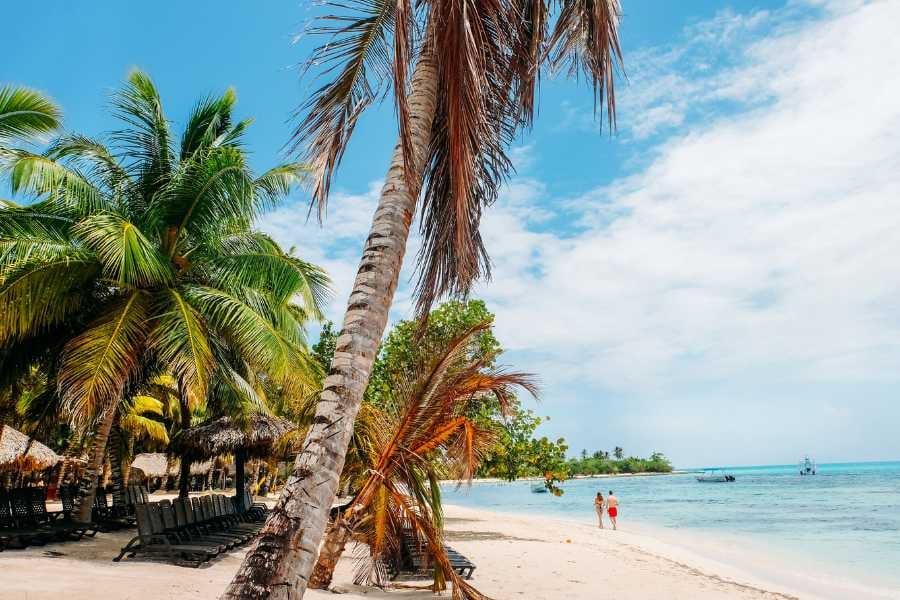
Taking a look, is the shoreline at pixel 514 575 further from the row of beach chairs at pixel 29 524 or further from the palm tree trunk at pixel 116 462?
the palm tree trunk at pixel 116 462

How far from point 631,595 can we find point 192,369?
7.15 meters

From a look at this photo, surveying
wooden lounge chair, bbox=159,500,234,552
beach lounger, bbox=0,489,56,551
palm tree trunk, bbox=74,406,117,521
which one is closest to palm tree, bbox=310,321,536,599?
wooden lounge chair, bbox=159,500,234,552

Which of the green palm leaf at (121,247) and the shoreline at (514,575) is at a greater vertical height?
the green palm leaf at (121,247)

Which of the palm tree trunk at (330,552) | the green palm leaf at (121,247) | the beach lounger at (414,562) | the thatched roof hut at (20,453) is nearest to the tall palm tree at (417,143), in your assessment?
the palm tree trunk at (330,552)

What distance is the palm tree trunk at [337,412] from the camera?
2836mm

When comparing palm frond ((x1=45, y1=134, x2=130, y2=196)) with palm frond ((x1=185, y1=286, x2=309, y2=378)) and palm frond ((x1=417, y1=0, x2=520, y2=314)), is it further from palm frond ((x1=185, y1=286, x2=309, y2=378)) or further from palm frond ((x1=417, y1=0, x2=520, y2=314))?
palm frond ((x1=417, y1=0, x2=520, y2=314))

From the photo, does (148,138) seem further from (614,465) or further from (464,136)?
(614,465)

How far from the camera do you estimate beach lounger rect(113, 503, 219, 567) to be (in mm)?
7828

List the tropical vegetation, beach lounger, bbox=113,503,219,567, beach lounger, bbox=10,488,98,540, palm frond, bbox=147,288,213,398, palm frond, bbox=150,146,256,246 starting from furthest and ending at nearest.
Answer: the tropical vegetation < palm frond, bbox=150,146,256,246 < beach lounger, bbox=10,488,98,540 < palm frond, bbox=147,288,213,398 < beach lounger, bbox=113,503,219,567

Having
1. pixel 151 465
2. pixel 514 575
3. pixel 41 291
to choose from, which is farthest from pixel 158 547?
pixel 151 465

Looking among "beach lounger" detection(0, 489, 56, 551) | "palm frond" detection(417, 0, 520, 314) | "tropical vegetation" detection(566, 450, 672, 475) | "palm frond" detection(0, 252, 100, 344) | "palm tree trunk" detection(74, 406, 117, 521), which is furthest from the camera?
"tropical vegetation" detection(566, 450, 672, 475)

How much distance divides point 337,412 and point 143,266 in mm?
7111

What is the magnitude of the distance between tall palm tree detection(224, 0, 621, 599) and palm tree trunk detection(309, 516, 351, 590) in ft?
9.28

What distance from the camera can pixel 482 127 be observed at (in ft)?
13.9
